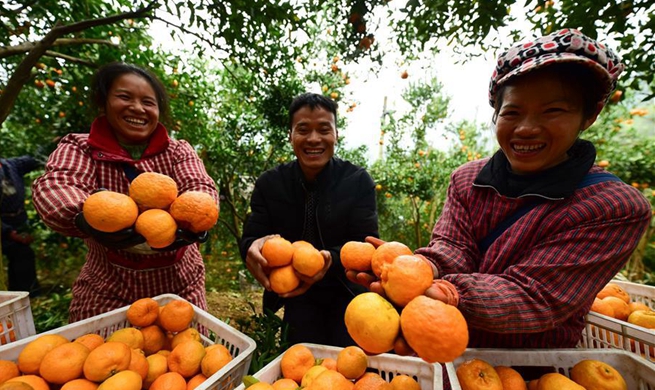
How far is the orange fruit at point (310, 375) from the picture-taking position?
1.24 meters

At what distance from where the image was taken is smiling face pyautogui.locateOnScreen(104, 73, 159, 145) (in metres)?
1.86

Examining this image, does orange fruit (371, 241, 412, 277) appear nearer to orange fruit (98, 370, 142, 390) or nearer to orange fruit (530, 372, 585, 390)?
orange fruit (530, 372, 585, 390)

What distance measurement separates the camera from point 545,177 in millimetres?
1306

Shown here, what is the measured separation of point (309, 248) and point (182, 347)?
766 mm

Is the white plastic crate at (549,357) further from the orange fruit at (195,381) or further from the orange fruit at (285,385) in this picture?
the orange fruit at (195,381)

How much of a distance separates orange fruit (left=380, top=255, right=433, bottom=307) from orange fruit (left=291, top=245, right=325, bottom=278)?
62 cm

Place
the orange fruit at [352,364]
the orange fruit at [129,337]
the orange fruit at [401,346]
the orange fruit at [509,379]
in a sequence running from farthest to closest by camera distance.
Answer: the orange fruit at [129,337]
the orange fruit at [352,364]
the orange fruit at [509,379]
the orange fruit at [401,346]

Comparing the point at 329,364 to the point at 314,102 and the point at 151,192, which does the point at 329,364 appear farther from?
the point at 314,102

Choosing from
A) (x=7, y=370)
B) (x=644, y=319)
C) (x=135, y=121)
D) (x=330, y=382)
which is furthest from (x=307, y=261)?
(x=644, y=319)

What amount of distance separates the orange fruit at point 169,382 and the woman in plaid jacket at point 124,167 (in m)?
0.68

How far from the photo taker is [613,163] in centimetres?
388

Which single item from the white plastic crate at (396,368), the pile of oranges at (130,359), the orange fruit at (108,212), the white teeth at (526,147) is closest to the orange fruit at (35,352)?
the pile of oranges at (130,359)

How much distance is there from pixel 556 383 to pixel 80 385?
1.79 metres

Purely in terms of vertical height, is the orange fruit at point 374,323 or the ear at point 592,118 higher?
the ear at point 592,118
